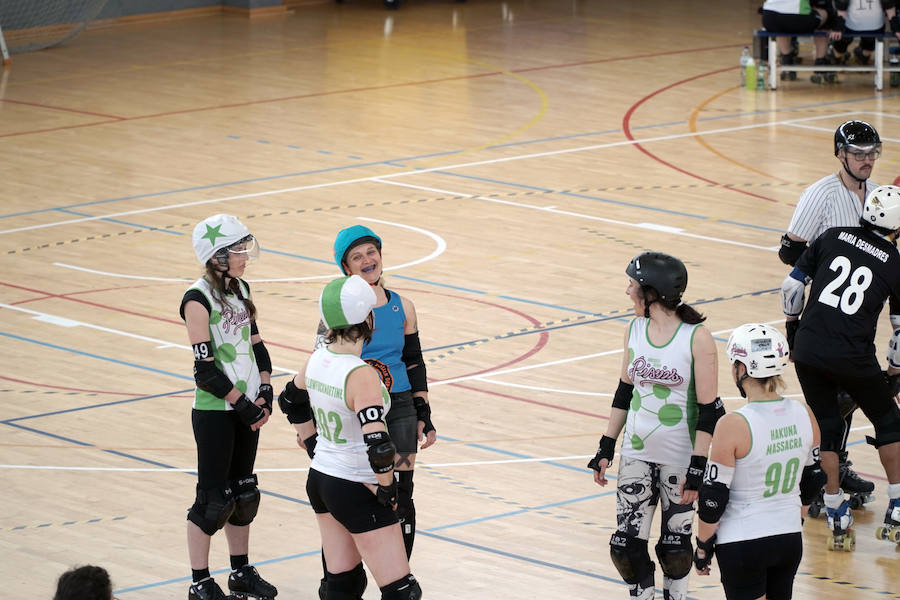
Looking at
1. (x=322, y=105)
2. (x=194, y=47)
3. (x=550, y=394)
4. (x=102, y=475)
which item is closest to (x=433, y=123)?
(x=322, y=105)

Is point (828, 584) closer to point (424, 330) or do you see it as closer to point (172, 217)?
point (424, 330)

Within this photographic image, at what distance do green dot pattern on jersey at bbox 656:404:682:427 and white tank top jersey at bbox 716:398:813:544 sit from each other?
572 millimetres

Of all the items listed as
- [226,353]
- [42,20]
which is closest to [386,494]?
[226,353]

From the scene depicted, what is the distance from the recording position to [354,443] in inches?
225

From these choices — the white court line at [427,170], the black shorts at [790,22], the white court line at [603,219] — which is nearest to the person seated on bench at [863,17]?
the black shorts at [790,22]

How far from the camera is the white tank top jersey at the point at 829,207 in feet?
25.1

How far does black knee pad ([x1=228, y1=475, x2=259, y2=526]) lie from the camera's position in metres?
6.89

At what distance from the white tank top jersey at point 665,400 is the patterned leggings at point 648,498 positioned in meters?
0.04

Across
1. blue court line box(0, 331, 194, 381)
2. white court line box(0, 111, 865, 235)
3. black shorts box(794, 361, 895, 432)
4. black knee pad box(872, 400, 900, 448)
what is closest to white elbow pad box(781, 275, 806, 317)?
black shorts box(794, 361, 895, 432)

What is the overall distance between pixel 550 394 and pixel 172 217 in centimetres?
618

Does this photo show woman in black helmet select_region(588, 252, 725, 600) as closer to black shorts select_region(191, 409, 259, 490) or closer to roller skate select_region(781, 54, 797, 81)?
black shorts select_region(191, 409, 259, 490)

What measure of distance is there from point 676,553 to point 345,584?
132 centimetres

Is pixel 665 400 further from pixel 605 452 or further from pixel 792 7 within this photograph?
pixel 792 7

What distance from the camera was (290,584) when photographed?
23.4ft
